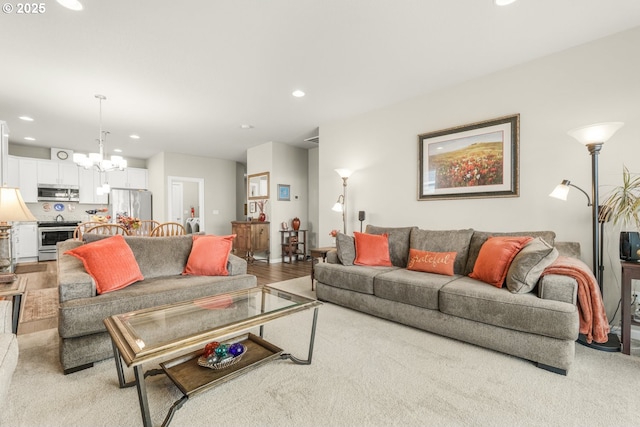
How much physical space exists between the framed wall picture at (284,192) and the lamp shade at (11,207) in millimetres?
4292

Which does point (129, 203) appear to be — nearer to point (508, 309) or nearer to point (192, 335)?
point (192, 335)

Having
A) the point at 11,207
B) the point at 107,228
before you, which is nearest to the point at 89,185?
the point at 107,228

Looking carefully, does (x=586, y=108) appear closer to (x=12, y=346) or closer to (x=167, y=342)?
(x=167, y=342)

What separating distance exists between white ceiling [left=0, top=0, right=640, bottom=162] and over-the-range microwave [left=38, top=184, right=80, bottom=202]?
251cm

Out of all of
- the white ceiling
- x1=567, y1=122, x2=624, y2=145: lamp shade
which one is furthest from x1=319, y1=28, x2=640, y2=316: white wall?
x1=567, y1=122, x2=624, y2=145: lamp shade

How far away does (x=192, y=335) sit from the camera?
1.40m

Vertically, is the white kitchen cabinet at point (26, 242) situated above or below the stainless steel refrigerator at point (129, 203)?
below

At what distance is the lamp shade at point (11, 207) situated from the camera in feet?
6.94

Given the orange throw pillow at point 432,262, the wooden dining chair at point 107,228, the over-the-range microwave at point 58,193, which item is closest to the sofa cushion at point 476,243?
the orange throw pillow at point 432,262

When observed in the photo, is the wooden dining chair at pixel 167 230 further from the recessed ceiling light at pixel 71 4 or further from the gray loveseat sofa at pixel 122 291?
the recessed ceiling light at pixel 71 4

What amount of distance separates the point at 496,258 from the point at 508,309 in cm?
51

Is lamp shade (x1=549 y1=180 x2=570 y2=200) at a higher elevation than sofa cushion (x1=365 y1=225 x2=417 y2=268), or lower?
higher

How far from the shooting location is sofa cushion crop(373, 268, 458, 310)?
8.02 feet

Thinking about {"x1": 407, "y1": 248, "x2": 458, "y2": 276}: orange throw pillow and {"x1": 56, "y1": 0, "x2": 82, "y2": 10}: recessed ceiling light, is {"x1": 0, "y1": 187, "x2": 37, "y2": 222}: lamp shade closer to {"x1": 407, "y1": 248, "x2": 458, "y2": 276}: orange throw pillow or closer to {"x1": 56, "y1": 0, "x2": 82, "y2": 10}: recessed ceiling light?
{"x1": 56, "y1": 0, "x2": 82, "y2": 10}: recessed ceiling light
